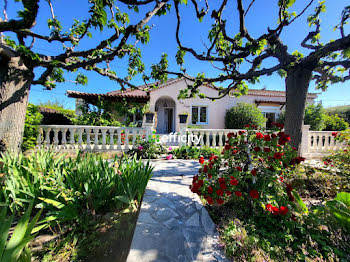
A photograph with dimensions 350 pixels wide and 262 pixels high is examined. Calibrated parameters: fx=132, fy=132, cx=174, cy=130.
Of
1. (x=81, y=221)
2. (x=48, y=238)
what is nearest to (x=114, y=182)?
(x=81, y=221)

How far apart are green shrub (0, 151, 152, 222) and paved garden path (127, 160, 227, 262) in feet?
1.25

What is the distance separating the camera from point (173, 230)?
167 cm

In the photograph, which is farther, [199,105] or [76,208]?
[199,105]

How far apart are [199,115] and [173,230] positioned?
10.4m

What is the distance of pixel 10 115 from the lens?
310cm

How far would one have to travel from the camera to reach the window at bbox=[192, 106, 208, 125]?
11508 mm

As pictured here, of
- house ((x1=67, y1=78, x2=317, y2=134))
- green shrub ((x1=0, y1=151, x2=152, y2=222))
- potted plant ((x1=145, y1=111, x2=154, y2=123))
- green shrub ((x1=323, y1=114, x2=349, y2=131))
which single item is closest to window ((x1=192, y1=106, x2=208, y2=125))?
house ((x1=67, y1=78, x2=317, y2=134))


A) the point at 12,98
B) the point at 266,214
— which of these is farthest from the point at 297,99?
the point at 12,98

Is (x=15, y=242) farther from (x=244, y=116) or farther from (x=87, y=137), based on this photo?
(x=244, y=116)

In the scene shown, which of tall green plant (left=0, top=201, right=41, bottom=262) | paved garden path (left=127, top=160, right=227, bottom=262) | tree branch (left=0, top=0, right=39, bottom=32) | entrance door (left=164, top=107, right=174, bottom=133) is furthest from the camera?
entrance door (left=164, top=107, right=174, bottom=133)

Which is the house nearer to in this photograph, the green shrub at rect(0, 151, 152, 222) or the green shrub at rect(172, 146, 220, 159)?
the green shrub at rect(172, 146, 220, 159)

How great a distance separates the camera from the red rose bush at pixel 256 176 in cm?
174

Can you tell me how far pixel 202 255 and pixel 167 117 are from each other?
453 inches

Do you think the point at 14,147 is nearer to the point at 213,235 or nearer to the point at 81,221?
the point at 81,221
